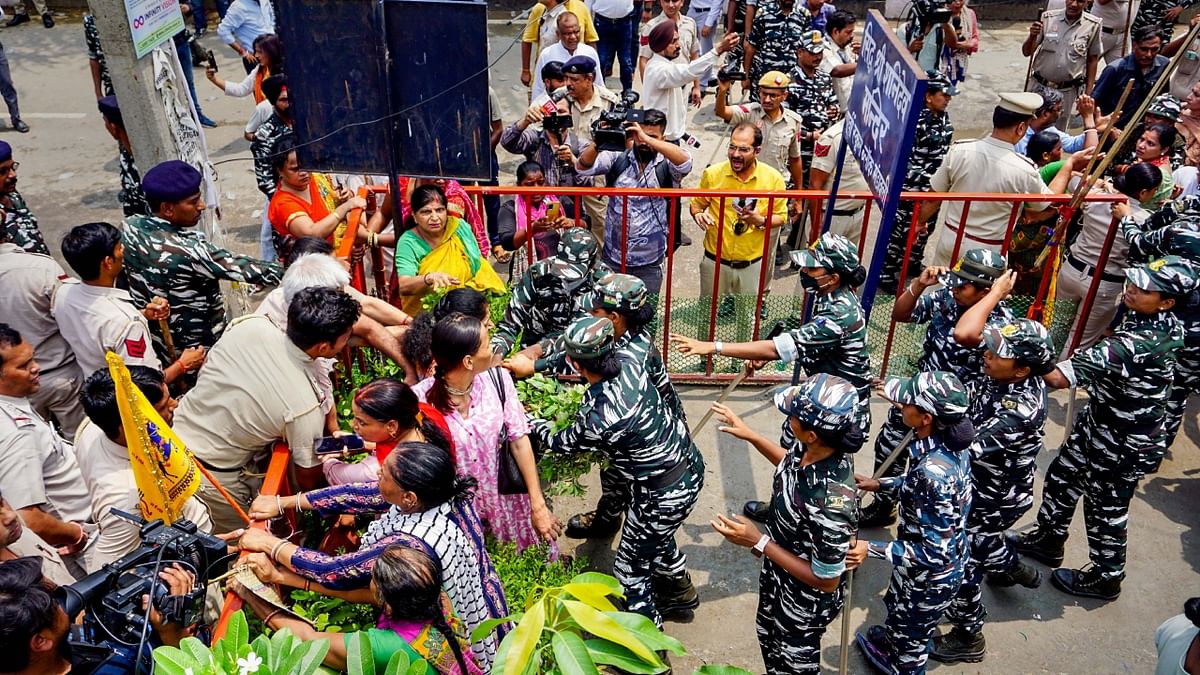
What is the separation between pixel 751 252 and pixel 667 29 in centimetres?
281

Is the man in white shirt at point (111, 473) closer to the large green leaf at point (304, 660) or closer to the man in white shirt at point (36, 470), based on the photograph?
the man in white shirt at point (36, 470)

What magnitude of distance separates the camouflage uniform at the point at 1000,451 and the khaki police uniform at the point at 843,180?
92.0 inches

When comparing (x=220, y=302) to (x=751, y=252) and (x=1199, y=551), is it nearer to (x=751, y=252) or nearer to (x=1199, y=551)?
(x=751, y=252)

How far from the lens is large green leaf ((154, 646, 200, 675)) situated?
2.08m

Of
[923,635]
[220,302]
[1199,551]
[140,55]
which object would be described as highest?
[140,55]

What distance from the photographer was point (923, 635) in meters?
4.10

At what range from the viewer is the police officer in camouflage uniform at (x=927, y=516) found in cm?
378

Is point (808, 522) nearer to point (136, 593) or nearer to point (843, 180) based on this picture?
point (136, 593)

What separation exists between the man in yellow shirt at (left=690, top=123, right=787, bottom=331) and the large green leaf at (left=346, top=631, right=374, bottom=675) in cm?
427

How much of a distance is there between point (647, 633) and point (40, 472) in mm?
2804

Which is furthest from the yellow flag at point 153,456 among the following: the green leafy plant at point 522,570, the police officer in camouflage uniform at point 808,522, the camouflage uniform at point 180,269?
the police officer in camouflage uniform at point 808,522

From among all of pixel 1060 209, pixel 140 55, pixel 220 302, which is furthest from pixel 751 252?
pixel 140 55

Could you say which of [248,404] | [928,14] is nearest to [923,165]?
[928,14]

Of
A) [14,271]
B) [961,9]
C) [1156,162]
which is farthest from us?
[961,9]
